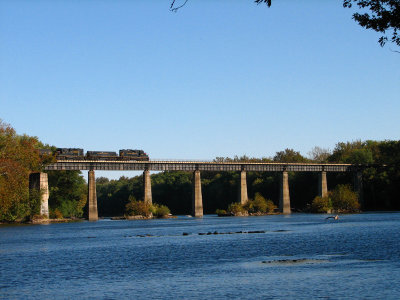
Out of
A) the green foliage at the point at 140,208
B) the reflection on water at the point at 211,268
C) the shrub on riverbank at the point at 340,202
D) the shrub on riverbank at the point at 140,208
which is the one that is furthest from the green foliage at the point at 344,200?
the reflection on water at the point at 211,268

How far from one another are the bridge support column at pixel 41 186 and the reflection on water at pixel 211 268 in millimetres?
46640

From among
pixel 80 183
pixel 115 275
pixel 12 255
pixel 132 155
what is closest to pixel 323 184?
pixel 132 155

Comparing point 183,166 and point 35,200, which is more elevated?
point 183,166

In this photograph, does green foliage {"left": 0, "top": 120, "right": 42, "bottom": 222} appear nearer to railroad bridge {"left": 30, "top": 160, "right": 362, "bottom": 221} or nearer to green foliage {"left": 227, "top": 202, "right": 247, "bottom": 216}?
railroad bridge {"left": 30, "top": 160, "right": 362, "bottom": 221}

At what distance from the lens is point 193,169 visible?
458 feet

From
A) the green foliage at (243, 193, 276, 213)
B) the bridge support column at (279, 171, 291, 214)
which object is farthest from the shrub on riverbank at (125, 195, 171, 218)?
the bridge support column at (279, 171, 291, 214)

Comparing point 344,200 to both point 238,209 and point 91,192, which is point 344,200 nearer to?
point 238,209

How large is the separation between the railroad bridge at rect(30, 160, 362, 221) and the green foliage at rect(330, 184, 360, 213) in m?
4.12

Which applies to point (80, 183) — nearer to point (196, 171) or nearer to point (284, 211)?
point (196, 171)

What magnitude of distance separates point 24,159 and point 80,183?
40.8m

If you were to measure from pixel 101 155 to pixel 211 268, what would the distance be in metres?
88.9

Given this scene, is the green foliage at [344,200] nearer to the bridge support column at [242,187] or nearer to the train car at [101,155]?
the bridge support column at [242,187]

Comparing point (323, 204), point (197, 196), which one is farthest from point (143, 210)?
point (323, 204)

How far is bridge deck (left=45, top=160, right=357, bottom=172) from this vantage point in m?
125
